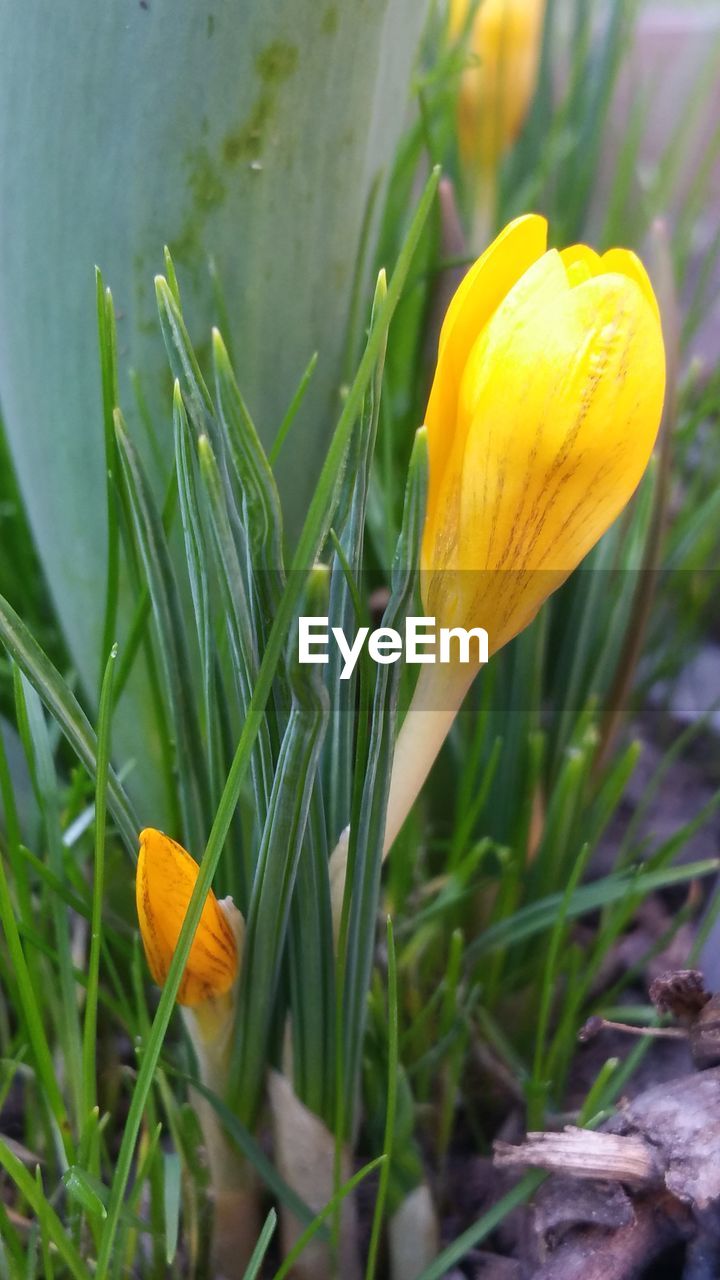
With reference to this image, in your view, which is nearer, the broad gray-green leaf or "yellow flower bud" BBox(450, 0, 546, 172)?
the broad gray-green leaf

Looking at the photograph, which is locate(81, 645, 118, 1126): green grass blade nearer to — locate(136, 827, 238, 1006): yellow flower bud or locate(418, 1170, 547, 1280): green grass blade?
locate(136, 827, 238, 1006): yellow flower bud

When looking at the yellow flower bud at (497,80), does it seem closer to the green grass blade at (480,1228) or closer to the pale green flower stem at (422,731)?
the pale green flower stem at (422,731)

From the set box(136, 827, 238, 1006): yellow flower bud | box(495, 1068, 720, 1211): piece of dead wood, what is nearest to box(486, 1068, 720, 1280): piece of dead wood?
box(495, 1068, 720, 1211): piece of dead wood

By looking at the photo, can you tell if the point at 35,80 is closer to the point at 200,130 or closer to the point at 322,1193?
the point at 200,130

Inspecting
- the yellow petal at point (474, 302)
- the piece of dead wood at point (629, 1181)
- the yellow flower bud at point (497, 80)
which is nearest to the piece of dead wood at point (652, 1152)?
the piece of dead wood at point (629, 1181)

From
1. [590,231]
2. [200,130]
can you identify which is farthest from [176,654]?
[590,231]
